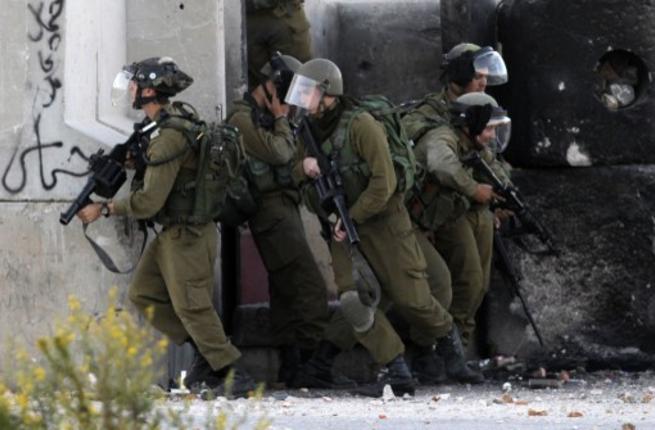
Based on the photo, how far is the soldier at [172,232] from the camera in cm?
836

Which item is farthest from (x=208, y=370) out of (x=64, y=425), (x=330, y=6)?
(x=64, y=425)

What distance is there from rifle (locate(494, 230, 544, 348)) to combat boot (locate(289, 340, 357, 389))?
1.12m

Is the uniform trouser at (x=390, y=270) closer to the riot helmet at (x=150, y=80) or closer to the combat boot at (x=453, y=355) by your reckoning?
the combat boot at (x=453, y=355)

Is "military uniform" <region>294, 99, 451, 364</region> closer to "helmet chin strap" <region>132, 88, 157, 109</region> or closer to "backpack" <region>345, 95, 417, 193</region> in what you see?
"backpack" <region>345, 95, 417, 193</region>

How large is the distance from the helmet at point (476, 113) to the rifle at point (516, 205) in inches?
5.4

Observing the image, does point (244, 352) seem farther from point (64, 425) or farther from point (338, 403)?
point (64, 425)

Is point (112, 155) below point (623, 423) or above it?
above

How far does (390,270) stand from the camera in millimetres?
8828

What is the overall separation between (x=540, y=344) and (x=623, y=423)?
291 centimetres

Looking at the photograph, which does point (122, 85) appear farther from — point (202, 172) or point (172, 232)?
point (172, 232)

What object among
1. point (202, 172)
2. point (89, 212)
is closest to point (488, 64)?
point (202, 172)

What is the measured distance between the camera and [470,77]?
9.63 meters

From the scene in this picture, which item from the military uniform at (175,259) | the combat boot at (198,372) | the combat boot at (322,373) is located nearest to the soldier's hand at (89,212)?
the military uniform at (175,259)

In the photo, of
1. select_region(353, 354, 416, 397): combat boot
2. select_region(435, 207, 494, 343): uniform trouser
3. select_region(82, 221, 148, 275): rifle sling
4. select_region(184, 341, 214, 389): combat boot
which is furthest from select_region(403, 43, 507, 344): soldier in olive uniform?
select_region(82, 221, 148, 275): rifle sling
